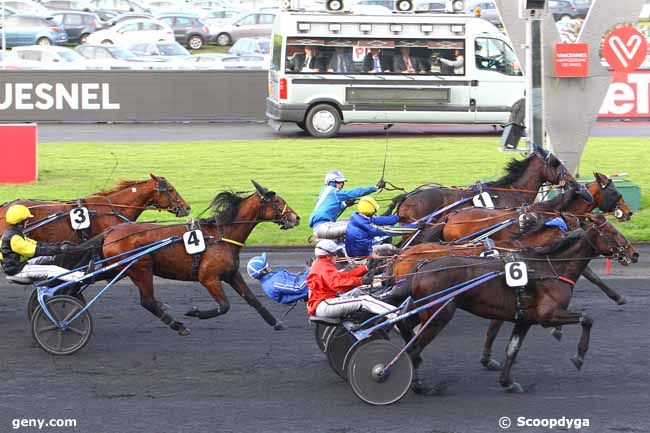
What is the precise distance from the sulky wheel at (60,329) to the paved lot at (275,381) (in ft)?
0.47

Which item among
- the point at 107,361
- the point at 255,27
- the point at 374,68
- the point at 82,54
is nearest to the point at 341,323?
the point at 107,361

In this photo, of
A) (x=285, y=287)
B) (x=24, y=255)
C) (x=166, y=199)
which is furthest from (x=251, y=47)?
(x=285, y=287)

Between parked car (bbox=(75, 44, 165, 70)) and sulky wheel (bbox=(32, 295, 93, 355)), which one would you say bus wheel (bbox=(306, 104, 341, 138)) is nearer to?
parked car (bbox=(75, 44, 165, 70))

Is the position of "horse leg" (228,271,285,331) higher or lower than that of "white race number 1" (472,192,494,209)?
lower

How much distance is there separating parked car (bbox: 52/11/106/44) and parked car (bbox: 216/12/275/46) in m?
5.03

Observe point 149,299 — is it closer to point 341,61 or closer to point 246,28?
point 341,61

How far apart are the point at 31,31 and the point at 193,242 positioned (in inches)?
1337

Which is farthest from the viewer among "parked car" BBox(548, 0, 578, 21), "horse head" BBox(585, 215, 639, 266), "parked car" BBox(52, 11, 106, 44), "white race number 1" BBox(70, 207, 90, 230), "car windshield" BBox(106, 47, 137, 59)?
"parked car" BBox(548, 0, 578, 21)

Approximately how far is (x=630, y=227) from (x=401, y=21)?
32.7 feet

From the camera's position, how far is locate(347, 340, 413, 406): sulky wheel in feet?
27.4

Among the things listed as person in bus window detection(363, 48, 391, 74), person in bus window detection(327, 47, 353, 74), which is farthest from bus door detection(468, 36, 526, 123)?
person in bus window detection(327, 47, 353, 74)

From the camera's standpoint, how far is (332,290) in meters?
8.63

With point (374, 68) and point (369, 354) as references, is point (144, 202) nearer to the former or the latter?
point (369, 354)

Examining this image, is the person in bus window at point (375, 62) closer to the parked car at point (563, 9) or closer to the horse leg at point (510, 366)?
the horse leg at point (510, 366)
